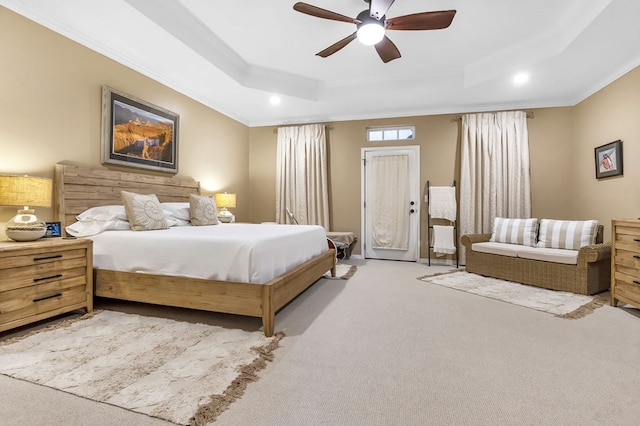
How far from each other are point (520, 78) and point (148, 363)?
199 inches

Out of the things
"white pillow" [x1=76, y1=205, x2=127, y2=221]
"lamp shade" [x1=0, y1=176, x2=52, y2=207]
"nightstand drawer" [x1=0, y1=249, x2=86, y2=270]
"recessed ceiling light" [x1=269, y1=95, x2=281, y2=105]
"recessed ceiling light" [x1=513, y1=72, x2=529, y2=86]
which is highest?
"recessed ceiling light" [x1=269, y1=95, x2=281, y2=105]

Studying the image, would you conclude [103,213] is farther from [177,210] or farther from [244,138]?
[244,138]

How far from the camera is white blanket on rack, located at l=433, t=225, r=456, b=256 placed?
194 inches

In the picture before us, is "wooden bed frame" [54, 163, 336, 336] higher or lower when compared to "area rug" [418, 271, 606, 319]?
higher

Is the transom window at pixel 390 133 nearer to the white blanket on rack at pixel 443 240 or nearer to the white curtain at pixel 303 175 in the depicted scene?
the white curtain at pixel 303 175

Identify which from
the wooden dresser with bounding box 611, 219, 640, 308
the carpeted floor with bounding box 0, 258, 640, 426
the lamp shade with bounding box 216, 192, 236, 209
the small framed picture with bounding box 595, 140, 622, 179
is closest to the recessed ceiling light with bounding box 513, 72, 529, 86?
the small framed picture with bounding box 595, 140, 622, 179

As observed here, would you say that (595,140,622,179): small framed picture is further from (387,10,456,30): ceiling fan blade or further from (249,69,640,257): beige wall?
(387,10,456,30): ceiling fan blade

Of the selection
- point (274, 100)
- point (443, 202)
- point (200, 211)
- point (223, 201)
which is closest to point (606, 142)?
point (443, 202)

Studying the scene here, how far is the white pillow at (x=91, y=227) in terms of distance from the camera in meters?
2.84

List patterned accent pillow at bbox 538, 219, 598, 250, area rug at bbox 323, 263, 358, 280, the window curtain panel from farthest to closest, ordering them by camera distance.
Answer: the window curtain panel < area rug at bbox 323, 263, 358, 280 < patterned accent pillow at bbox 538, 219, 598, 250

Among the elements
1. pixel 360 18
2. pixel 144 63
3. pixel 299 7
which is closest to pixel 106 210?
pixel 144 63

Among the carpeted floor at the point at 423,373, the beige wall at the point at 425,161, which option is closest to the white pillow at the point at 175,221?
the carpeted floor at the point at 423,373

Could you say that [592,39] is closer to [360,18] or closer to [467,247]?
[360,18]

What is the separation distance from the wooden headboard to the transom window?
11.7 ft
